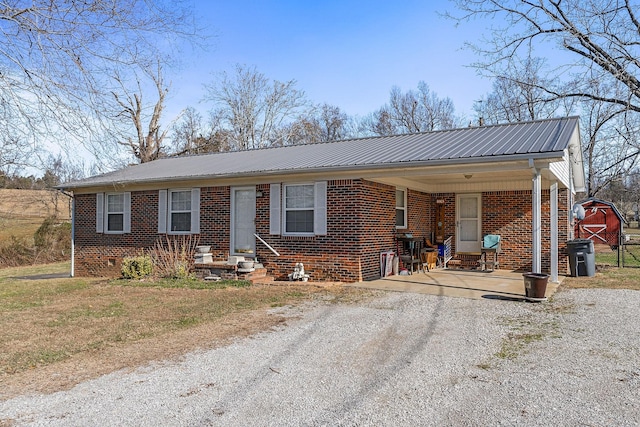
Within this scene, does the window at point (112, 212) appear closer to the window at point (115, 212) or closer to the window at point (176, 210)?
the window at point (115, 212)

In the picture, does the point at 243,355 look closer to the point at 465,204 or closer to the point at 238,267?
the point at 238,267

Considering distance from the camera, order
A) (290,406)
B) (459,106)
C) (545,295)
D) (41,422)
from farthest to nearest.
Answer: (459,106) < (545,295) < (290,406) < (41,422)

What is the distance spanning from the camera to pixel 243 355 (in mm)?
5371

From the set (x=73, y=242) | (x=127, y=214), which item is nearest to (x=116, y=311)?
(x=127, y=214)

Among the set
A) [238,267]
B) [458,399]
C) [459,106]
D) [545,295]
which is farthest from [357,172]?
[459,106]

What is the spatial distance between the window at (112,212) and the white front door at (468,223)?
9896 millimetres

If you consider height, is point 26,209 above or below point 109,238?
above

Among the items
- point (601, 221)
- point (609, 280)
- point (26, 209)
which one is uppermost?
point (26, 209)

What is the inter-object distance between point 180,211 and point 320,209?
4.46 metres

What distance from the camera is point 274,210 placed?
12.1 meters

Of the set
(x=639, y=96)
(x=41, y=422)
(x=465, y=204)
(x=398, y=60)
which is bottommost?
(x=41, y=422)

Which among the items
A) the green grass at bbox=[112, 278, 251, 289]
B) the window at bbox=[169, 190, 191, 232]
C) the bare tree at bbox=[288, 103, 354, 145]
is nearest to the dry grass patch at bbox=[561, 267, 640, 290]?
the green grass at bbox=[112, 278, 251, 289]

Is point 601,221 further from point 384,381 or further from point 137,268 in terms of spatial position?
point 384,381

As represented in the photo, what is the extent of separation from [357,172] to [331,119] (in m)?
28.9
